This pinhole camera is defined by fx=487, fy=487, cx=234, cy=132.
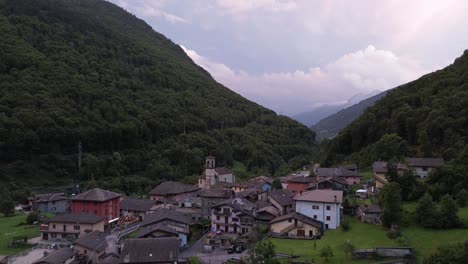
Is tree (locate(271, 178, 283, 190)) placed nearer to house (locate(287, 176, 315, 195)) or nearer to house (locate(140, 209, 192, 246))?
house (locate(287, 176, 315, 195))

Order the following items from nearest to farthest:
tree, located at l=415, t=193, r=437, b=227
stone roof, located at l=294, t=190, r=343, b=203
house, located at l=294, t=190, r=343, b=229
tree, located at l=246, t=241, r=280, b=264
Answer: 1. tree, located at l=246, t=241, r=280, b=264
2. tree, located at l=415, t=193, r=437, b=227
3. house, located at l=294, t=190, r=343, b=229
4. stone roof, located at l=294, t=190, r=343, b=203

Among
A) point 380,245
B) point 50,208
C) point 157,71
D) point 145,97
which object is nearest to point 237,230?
point 380,245

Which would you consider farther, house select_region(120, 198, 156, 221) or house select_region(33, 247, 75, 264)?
house select_region(120, 198, 156, 221)

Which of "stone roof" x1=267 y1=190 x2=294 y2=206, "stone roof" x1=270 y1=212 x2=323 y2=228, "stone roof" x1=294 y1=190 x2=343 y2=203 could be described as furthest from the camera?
"stone roof" x1=267 y1=190 x2=294 y2=206

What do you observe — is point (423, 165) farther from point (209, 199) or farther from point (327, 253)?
point (327, 253)

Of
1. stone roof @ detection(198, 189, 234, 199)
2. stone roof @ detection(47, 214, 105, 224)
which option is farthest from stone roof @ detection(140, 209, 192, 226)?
stone roof @ detection(47, 214, 105, 224)

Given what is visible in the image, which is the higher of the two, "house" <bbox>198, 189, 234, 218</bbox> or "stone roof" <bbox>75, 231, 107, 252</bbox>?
"house" <bbox>198, 189, 234, 218</bbox>

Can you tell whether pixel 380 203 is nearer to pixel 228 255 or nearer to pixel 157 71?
pixel 228 255

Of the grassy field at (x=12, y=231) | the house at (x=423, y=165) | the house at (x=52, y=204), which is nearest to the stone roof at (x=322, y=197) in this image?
the house at (x=423, y=165)

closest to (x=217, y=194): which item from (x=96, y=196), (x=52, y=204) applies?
(x=96, y=196)
